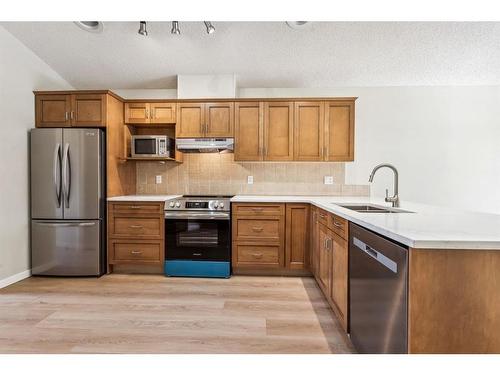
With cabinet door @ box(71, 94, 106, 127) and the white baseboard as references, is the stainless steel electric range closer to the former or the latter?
cabinet door @ box(71, 94, 106, 127)

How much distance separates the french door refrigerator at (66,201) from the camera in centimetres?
314

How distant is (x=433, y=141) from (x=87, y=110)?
4.33 meters

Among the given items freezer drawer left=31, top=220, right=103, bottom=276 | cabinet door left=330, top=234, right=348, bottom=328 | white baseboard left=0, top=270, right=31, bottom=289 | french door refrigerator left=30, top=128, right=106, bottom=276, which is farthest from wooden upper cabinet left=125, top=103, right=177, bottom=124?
cabinet door left=330, top=234, right=348, bottom=328

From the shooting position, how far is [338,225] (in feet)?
6.87

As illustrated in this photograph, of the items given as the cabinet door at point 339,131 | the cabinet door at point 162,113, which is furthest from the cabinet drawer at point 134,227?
the cabinet door at point 339,131

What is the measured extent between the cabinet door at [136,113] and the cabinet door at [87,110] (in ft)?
1.35

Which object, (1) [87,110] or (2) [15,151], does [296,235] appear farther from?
(2) [15,151]

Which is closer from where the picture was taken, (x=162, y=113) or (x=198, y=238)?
(x=198, y=238)

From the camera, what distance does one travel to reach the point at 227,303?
2531 mm

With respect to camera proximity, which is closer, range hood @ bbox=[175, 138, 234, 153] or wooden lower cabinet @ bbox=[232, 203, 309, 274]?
wooden lower cabinet @ bbox=[232, 203, 309, 274]

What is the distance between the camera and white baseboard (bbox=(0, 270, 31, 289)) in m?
2.88

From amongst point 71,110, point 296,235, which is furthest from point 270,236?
point 71,110

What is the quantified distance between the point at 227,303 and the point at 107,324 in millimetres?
956

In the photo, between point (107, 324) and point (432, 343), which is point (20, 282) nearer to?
point (107, 324)
